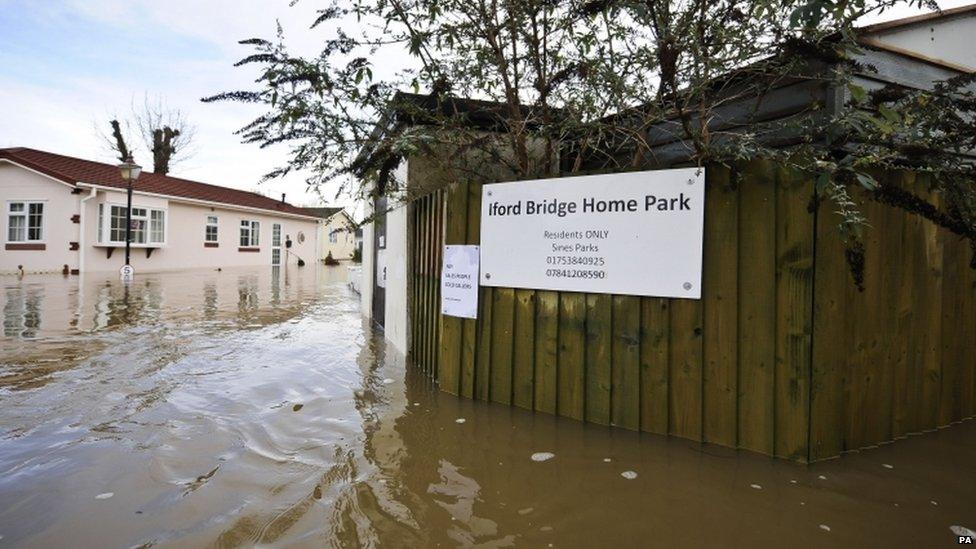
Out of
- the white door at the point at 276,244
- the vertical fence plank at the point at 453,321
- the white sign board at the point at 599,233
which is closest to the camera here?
the white sign board at the point at 599,233

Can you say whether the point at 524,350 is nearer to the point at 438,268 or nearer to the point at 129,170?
the point at 438,268

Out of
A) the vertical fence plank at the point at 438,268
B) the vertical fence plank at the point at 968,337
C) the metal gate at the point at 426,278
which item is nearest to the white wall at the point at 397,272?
the metal gate at the point at 426,278

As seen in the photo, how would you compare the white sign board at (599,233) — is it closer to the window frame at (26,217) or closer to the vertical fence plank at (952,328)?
the vertical fence plank at (952,328)

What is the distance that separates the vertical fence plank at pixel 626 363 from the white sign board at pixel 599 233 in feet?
0.40

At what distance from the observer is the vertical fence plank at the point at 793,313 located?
2.81 meters

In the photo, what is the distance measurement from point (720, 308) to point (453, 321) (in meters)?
2.00

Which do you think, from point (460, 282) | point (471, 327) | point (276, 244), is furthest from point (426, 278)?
point (276, 244)

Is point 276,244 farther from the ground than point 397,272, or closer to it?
farther from the ground

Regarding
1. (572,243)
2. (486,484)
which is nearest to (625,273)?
(572,243)

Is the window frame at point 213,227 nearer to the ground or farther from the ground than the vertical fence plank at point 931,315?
farther from the ground

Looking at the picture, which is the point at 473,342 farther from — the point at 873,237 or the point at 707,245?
the point at 873,237

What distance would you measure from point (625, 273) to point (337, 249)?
38187 millimetres

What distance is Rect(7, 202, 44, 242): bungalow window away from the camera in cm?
1764

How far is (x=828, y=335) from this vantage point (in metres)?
2.83
